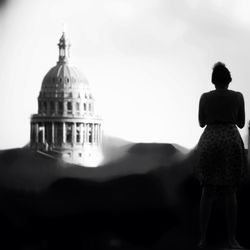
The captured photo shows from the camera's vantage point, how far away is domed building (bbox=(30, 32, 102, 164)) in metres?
7.92

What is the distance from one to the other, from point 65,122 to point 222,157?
19.6 feet

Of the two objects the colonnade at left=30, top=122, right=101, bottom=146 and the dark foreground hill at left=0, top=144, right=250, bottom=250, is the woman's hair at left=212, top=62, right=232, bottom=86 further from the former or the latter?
the colonnade at left=30, top=122, right=101, bottom=146

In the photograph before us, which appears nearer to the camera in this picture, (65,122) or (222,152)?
(222,152)

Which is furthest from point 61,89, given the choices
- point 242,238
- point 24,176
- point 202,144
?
point 202,144

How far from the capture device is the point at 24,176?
738 centimetres

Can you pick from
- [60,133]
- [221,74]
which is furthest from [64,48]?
[221,74]

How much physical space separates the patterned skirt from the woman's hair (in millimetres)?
203

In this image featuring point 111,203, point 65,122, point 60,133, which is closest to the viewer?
point 111,203

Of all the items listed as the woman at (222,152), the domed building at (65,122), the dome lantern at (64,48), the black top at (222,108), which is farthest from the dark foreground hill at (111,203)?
the black top at (222,108)

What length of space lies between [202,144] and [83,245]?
2050 millimetres

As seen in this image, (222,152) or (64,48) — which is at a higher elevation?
(64,48)

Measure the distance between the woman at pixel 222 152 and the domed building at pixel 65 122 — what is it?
13.0 ft

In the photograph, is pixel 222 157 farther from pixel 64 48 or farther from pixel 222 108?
pixel 64 48

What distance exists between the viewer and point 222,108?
3.18m
